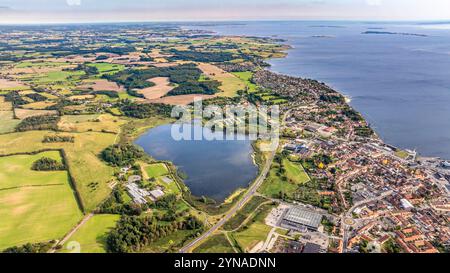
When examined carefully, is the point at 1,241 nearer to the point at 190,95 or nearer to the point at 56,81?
the point at 190,95

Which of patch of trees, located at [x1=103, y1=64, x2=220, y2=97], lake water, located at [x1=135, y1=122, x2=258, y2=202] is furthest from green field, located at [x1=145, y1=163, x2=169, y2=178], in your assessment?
patch of trees, located at [x1=103, y1=64, x2=220, y2=97]

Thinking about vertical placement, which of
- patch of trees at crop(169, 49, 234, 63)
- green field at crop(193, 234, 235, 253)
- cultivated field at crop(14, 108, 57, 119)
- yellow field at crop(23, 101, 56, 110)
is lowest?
green field at crop(193, 234, 235, 253)

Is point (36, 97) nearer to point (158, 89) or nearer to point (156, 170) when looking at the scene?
point (158, 89)

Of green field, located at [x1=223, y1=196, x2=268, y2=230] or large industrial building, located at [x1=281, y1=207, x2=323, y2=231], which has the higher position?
large industrial building, located at [x1=281, y1=207, x2=323, y2=231]

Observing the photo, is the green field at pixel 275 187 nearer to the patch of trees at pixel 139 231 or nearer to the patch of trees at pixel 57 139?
the patch of trees at pixel 139 231

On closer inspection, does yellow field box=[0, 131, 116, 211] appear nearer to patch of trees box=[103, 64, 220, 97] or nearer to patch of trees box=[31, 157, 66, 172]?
patch of trees box=[31, 157, 66, 172]

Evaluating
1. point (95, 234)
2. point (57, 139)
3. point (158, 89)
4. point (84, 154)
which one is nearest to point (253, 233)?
point (95, 234)
